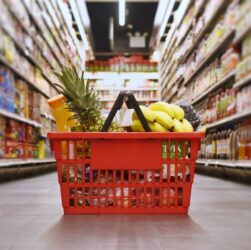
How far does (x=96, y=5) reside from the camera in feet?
34.6

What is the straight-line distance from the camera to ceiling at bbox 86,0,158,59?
1051cm

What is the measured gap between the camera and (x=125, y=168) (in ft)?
4.74

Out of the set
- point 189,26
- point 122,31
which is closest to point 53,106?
point 189,26

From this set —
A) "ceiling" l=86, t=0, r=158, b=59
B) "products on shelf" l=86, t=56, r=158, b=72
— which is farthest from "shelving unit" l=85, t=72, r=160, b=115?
"ceiling" l=86, t=0, r=158, b=59

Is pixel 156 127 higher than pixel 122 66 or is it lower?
lower

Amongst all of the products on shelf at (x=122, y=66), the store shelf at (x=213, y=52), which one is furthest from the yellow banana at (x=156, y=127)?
the products on shelf at (x=122, y=66)

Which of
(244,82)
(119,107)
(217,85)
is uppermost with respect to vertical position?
(217,85)

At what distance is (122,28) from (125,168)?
11605mm

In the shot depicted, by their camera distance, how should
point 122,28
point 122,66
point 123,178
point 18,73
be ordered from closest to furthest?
point 123,178
point 18,73
point 122,66
point 122,28

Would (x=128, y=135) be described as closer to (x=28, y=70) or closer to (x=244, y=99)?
(x=244, y=99)

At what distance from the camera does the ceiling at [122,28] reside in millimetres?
10512

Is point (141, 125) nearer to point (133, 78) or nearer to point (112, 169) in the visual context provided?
point (112, 169)

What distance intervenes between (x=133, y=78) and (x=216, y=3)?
6.93 metres

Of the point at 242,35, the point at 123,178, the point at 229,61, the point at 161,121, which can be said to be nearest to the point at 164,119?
the point at 161,121
